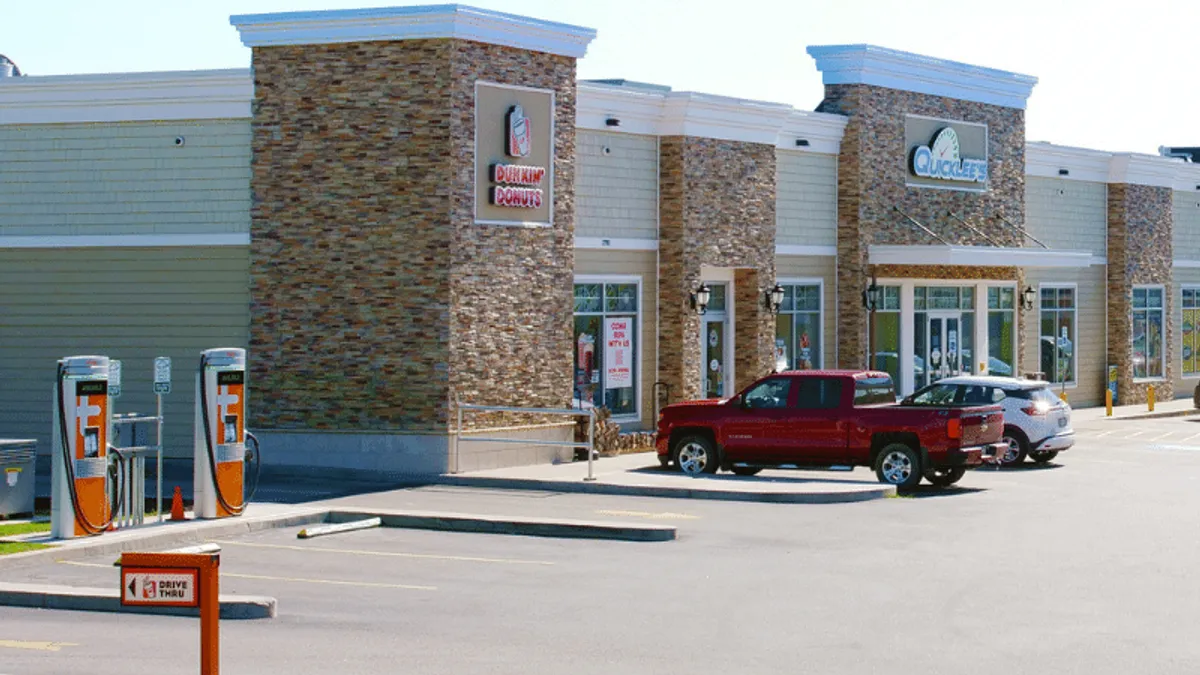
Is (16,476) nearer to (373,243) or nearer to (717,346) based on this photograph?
(373,243)

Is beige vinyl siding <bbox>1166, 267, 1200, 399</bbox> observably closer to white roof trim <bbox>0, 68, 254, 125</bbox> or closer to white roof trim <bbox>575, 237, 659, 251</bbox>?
white roof trim <bbox>575, 237, 659, 251</bbox>

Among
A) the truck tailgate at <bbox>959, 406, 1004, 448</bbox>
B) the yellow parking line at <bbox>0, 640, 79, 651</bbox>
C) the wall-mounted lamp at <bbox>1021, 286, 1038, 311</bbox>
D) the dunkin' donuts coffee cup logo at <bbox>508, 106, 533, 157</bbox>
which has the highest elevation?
the dunkin' donuts coffee cup logo at <bbox>508, 106, 533, 157</bbox>

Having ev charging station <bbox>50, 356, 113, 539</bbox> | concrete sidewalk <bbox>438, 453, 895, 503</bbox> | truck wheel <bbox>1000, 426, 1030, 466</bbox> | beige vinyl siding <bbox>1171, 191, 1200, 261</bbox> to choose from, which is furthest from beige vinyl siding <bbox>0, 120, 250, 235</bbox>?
beige vinyl siding <bbox>1171, 191, 1200, 261</bbox>

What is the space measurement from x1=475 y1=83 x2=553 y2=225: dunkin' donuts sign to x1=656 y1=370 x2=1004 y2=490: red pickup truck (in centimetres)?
411

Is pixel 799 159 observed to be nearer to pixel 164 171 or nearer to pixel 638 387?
pixel 638 387

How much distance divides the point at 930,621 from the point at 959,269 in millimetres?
27283

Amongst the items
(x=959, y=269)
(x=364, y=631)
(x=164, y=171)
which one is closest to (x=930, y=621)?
(x=364, y=631)

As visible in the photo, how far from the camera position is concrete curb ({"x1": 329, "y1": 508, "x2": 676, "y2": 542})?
2025 cm

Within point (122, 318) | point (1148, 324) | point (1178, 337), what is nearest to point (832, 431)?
point (122, 318)

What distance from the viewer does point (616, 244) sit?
3250cm

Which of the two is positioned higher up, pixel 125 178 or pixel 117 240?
pixel 125 178

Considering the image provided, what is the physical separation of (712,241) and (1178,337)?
22.7 metres

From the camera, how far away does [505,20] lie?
2798 cm

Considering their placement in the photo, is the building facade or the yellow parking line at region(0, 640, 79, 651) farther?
the building facade
